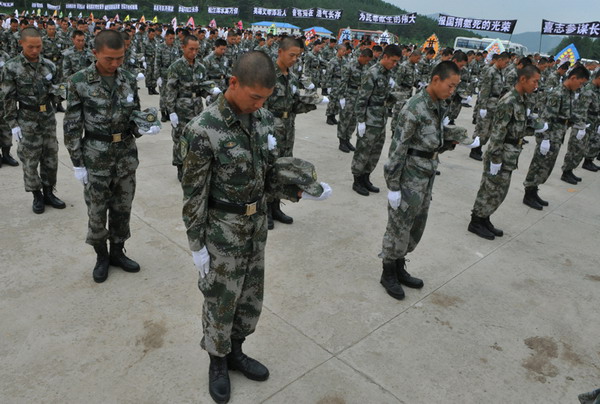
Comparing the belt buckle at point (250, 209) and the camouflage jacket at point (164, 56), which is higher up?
the camouflage jacket at point (164, 56)

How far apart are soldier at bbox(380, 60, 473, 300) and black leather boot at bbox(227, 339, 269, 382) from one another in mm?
1598

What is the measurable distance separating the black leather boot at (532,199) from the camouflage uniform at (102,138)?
5.85 metres

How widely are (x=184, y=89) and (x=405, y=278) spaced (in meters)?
4.18

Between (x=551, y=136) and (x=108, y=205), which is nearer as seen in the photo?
(x=108, y=205)

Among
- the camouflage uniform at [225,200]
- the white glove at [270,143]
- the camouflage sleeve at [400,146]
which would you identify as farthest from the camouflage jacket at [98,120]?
the camouflage sleeve at [400,146]

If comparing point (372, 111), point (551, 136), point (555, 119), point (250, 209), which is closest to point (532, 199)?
point (551, 136)

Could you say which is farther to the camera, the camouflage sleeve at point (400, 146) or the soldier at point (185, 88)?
the soldier at point (185, 88)

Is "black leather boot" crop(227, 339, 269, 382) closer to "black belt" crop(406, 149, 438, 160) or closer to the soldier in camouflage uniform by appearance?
the soldier in camouflage uniform

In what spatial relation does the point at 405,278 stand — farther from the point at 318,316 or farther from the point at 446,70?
the point at 446,70

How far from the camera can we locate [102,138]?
3502 millimetres

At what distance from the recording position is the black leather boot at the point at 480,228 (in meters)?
5.32

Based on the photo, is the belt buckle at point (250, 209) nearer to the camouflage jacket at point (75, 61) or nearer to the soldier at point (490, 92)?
the soldier at point (490, 92)

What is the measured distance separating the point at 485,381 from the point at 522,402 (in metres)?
0.25

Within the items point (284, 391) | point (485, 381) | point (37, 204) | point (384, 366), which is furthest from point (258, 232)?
point (37, 204)
